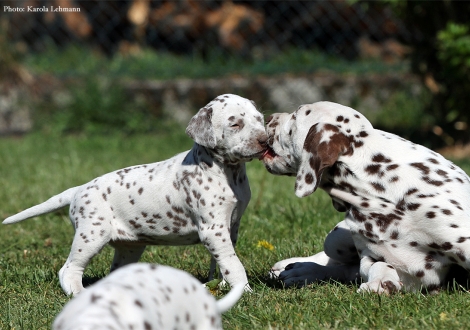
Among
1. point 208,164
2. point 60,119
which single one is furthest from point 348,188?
point 60,119

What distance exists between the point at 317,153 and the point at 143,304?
1.86m

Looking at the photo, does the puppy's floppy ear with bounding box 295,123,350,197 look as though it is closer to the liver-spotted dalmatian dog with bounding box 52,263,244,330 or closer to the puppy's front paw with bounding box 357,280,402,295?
the puppy's front paw with bounding box 357,280,402,295

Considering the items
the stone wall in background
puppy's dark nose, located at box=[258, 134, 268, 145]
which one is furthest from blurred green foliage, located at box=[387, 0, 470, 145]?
puppy's dark nose, located at box=[258, 134, 268, 145]

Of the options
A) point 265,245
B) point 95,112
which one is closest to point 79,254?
point 265,245

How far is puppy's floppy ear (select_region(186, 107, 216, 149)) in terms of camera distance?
477 cm

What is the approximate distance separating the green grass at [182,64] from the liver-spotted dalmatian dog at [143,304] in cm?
962

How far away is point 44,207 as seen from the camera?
5.26m

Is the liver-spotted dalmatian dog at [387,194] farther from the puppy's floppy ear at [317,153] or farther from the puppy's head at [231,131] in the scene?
the puppy's head at [231,131]

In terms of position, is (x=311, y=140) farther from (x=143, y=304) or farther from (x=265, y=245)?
(x=143, y=304)

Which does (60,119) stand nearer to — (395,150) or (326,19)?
(326,19)

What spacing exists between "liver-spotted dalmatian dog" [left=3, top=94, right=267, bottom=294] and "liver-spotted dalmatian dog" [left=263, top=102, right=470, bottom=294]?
38 centimetres

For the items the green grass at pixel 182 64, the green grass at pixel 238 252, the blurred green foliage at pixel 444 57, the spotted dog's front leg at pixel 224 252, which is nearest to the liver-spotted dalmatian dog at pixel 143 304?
the green grass at pixel 238 252

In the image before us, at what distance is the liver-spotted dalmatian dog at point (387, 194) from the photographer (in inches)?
171

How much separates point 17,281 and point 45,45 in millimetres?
9578
